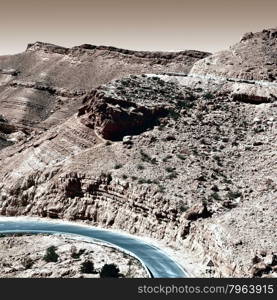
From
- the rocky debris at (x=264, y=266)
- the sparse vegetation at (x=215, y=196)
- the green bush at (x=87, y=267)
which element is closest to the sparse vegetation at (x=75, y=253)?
the green bush at (x=87, y=267)

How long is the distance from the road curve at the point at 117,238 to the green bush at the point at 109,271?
7.22ft

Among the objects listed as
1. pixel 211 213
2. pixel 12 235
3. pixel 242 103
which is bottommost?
pixel 12 235

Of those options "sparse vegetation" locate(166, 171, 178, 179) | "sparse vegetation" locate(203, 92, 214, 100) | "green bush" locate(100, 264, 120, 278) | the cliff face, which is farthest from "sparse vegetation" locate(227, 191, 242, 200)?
"sparse vegetation" locate(203, 92, 214, 100)

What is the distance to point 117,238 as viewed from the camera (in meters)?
44.8

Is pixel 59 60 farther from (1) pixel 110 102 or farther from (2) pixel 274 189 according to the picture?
Result: (2) pixel 274 189

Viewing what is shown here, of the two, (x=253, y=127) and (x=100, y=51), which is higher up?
(x=100, y=51)

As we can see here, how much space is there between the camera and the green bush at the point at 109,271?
36.6 meters

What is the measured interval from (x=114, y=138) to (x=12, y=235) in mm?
13699

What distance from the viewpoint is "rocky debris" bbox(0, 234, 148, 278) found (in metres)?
37.8

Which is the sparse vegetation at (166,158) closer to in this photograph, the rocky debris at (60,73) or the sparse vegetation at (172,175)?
the sparse vegetation at (172,175)

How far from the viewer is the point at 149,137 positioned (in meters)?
53.2

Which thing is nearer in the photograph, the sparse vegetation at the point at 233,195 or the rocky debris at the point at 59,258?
the rocky debris at the point at 59,258

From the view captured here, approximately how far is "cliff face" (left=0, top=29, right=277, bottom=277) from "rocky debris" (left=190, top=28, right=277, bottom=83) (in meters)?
3.22

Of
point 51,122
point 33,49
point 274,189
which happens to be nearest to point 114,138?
point 274,189
